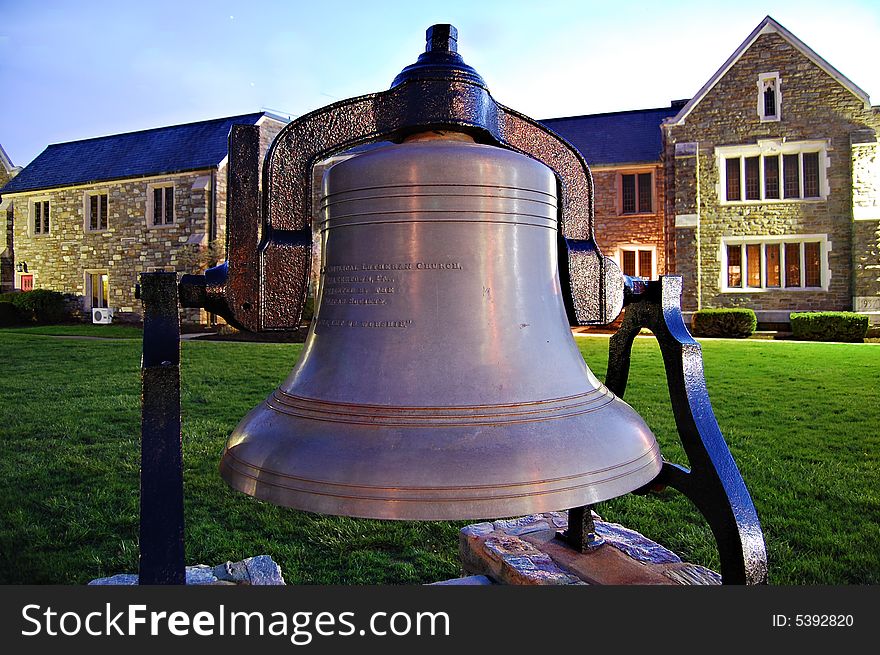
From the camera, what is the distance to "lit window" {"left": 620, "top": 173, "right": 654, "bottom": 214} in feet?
64.1

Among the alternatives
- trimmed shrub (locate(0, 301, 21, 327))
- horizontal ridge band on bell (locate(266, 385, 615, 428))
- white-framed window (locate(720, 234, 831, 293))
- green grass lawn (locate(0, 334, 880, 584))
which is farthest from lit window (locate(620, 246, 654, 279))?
trimmed shrub (locate(0, 301, 21, 327))

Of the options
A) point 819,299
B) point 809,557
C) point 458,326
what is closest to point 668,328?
point 458,326

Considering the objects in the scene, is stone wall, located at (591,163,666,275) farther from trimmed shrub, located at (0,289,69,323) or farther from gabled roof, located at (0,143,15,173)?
gabled roof, located at (0,143,15,173)

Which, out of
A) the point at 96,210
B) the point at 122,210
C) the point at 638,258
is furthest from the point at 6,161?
the point at 638,258

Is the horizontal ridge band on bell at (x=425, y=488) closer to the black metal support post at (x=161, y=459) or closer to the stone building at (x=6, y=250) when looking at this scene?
the black metal support post at (x=161, y=459)

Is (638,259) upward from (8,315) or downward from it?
upward

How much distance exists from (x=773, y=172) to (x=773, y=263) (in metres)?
2.62

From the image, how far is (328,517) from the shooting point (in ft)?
13.3

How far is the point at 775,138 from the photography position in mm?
17828

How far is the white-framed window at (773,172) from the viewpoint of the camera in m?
17.8

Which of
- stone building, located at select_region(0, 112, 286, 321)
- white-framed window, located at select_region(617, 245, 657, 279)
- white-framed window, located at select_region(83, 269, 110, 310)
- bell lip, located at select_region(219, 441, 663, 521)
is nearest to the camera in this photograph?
bell lip, located at select_region(219, 441, 663, 521)

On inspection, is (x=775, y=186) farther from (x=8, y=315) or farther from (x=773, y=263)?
(x=8, y=315)

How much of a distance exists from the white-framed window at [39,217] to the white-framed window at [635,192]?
2060 cm

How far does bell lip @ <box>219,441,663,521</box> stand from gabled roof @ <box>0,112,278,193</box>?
21052 mm
